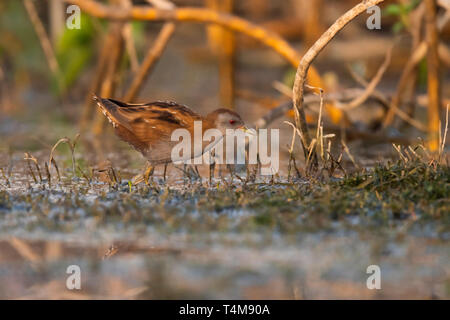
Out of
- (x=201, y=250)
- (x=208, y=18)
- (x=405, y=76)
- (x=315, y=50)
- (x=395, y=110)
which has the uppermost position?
(x=208, y=18)

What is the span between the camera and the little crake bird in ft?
16.4

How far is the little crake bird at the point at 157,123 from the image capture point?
5012 mm

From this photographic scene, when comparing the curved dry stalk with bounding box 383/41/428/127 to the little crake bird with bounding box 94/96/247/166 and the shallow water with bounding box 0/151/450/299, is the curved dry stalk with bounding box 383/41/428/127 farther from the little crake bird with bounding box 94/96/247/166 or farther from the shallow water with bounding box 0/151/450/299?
the shallow water with bounding box 0/151/450/299

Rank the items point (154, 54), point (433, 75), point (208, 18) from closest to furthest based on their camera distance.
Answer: point (433, 75), point (208, 18), point (154, 54)

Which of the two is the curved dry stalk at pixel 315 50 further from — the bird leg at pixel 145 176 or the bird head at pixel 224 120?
the bird leg at pixel 145 176

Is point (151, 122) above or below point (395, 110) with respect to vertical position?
below

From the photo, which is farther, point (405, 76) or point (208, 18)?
point (405, 76)

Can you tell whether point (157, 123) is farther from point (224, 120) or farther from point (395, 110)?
point (395, 110)

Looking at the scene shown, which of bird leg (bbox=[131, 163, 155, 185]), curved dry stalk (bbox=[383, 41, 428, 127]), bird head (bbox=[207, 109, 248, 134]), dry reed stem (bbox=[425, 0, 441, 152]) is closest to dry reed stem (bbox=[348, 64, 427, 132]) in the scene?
curved dry stalk (bbox=[383, 41, 428, 127])

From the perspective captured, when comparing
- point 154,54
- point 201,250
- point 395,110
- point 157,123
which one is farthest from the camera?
point 154,54

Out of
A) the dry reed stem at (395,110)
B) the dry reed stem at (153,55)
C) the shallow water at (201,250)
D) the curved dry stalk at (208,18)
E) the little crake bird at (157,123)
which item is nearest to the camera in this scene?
the shallow water at (201,250)

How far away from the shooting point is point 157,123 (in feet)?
16.5

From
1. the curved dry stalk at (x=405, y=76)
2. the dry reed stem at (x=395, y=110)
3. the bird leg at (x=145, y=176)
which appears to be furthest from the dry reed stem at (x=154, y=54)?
the bird leg at (x=145, y=176)

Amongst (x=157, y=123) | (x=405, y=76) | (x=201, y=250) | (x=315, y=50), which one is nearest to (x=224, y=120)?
(x=157, y=123)
